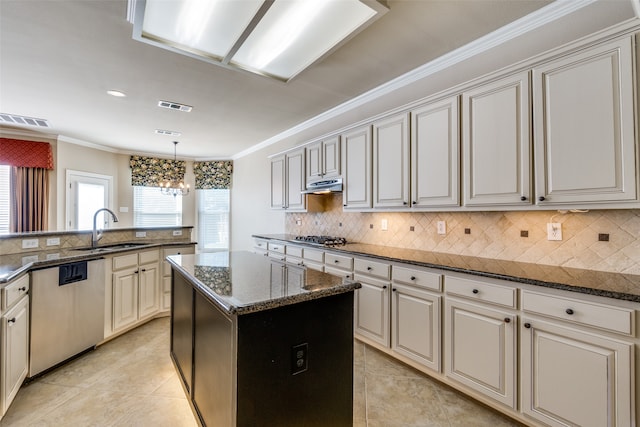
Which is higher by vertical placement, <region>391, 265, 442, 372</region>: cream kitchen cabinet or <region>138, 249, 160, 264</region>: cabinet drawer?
<region>138, 249, 160, 264</region>: cabinet drawer

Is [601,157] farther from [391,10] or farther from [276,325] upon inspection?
[276,325]

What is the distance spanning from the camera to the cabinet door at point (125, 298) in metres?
3.01

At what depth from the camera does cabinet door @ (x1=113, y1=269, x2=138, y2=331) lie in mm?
3010

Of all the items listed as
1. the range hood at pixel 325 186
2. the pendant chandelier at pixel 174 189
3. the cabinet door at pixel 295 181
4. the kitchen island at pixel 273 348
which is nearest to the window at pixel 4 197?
the pendant chandelier at pixel 174 189

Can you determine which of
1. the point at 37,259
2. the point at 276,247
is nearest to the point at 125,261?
the point at 37,259

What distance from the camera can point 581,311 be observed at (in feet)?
4.82

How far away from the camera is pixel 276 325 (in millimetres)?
1232

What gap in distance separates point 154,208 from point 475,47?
6.72 meters

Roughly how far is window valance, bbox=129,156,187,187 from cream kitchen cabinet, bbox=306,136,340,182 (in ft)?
13.1

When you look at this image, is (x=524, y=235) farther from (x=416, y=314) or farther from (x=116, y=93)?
(x=116, y=93)

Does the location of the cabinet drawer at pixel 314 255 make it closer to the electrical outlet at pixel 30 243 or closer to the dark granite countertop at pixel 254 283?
the dark granite countertop at pixel 254 283

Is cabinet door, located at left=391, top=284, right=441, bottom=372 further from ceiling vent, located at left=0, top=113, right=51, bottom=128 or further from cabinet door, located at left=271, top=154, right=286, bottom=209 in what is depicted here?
ceiling vent, located at left=0, top=113, right=51, bottom=128

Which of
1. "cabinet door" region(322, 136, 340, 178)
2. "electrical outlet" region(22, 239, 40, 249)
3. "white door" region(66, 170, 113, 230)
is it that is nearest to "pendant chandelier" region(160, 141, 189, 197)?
"white door" region(66, 170, 113, 230)

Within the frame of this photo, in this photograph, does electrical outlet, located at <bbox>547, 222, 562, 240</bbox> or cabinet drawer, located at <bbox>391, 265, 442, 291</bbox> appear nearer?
electrical outlet, located at <bbox>547, 222, 562, 240</bbox>
